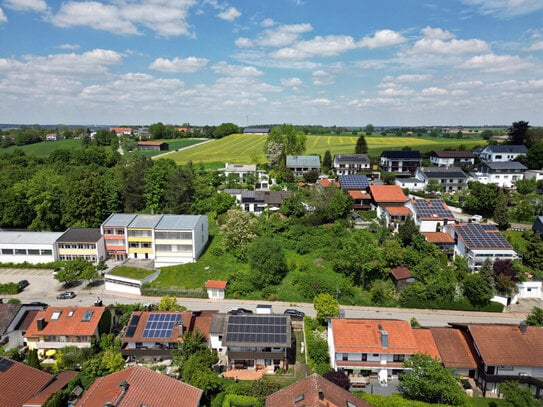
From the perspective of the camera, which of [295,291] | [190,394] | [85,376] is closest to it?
[190,394]

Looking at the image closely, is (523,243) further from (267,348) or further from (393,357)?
(267,348)

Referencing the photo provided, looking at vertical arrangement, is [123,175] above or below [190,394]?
above

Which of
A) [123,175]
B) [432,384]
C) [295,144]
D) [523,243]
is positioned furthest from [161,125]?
[432,384]

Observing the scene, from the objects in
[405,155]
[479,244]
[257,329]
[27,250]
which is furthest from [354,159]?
[27,250]

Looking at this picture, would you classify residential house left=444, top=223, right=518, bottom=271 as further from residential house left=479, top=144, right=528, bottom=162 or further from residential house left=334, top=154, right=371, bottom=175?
residential house left=479, top=144, right=528, bottom=162

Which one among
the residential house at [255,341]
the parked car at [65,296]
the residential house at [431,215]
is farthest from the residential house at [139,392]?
the residential house at [431,215]

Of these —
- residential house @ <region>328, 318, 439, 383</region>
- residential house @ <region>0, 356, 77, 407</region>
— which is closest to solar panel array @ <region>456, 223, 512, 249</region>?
residential house @ <region>328, 318, 439, 383</region>

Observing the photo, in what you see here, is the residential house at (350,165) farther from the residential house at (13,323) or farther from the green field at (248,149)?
the residential house at (13,323)

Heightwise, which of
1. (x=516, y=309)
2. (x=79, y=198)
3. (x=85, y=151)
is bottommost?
(x=516, y=309)
